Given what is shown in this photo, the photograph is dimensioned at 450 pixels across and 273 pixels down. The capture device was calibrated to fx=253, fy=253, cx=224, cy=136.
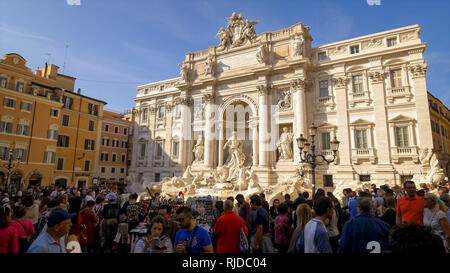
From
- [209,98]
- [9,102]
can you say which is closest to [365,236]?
[209,98]

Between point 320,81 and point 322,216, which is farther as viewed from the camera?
point 320,81

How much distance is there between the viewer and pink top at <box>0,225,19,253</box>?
3.42 m

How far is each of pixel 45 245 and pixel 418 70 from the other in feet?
73.3

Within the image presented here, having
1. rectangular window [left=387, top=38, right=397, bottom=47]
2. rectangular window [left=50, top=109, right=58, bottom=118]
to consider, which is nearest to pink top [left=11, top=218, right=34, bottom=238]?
rectangular window [left=387, top=38, right=397, bottom=47]

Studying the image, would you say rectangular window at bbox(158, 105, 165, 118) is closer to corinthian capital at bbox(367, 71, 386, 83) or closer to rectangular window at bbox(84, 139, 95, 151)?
rectangular window at bbox(84, 139, 95, 151)

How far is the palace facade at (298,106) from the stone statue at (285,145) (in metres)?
0.08

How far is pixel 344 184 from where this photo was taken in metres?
17.4

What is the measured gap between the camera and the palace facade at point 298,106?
1806 cm

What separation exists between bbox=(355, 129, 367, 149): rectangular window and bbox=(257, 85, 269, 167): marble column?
22.9 ft

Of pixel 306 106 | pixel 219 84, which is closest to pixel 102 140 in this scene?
pixel 219 84

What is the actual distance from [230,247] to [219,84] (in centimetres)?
2300

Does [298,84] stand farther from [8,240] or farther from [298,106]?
[8,240]

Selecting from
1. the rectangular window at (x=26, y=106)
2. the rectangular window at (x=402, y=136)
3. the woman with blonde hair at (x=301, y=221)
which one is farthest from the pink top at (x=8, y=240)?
the rectangular window at (x=26, y=106)

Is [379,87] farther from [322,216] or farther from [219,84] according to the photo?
[322,216]
